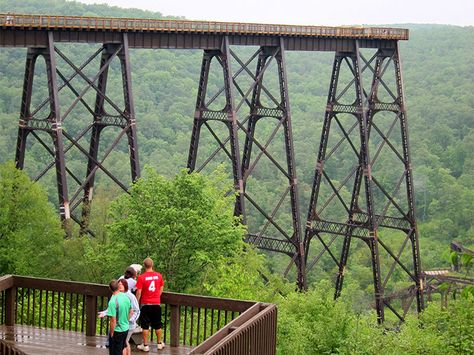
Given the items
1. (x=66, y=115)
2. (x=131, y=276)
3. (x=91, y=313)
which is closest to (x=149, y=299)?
(x=131, y=276)

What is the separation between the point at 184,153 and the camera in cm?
6247

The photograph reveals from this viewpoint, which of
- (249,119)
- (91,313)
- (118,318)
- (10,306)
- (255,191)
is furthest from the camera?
(255,191)

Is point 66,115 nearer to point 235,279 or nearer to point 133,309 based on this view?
point 235,279

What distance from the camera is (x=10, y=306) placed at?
11.1 m

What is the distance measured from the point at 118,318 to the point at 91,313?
1133mm

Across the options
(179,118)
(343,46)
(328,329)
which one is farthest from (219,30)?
(179,118)

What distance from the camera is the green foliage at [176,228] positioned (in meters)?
18.3

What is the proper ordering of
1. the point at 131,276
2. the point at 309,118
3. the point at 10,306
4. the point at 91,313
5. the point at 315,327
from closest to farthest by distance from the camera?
the point at 131,276 → the point at 91,313 → the point at 10,306 → the point at 315,327 → the point at 309,118

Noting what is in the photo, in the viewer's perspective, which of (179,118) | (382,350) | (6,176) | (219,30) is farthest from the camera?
(179,118)

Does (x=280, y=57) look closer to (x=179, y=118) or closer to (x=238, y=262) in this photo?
(x=238, y=262)

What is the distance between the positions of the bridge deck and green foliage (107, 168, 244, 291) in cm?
429

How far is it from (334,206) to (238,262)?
43707 mm

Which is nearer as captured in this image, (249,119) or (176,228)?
(176,228)

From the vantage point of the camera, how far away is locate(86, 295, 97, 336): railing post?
10.8 m
